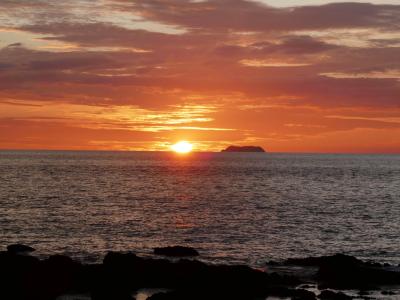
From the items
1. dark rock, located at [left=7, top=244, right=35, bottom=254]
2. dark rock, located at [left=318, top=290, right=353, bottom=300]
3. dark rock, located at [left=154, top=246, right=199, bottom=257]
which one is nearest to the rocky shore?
dark rock, located at [left=318, top=290, right=353, bottom=300]

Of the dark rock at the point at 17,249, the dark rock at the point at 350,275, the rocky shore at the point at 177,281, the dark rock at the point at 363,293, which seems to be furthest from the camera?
the dark rock at the point at 17,249

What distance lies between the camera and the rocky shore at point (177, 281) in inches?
1645

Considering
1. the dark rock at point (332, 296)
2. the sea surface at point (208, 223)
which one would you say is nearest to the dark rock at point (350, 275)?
the dark rock at point (332, 296)

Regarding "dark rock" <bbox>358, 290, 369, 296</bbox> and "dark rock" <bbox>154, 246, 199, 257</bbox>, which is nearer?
"dark rock" <bbox>358, 290, 369, 296</bbox>

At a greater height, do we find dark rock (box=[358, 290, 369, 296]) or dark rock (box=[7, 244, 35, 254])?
dark rock (box=[7, 244, 35, 254])

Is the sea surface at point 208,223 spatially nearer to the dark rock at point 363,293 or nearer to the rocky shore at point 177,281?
the rocky shore at point 177,281

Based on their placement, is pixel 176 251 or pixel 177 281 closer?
pixel 177 281

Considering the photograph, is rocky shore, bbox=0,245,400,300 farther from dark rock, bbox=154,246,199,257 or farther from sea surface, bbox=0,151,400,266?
dark rock, bbox=154,246,199,257

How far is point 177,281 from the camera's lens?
148ft

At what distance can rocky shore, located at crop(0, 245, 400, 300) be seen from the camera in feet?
137

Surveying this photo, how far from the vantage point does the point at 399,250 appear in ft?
208

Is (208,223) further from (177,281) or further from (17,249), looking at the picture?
(177,281)

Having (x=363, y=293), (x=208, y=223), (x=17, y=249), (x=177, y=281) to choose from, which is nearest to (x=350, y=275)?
(x=363, y=293)

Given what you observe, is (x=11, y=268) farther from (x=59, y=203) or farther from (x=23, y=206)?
(x=59, y=203)
